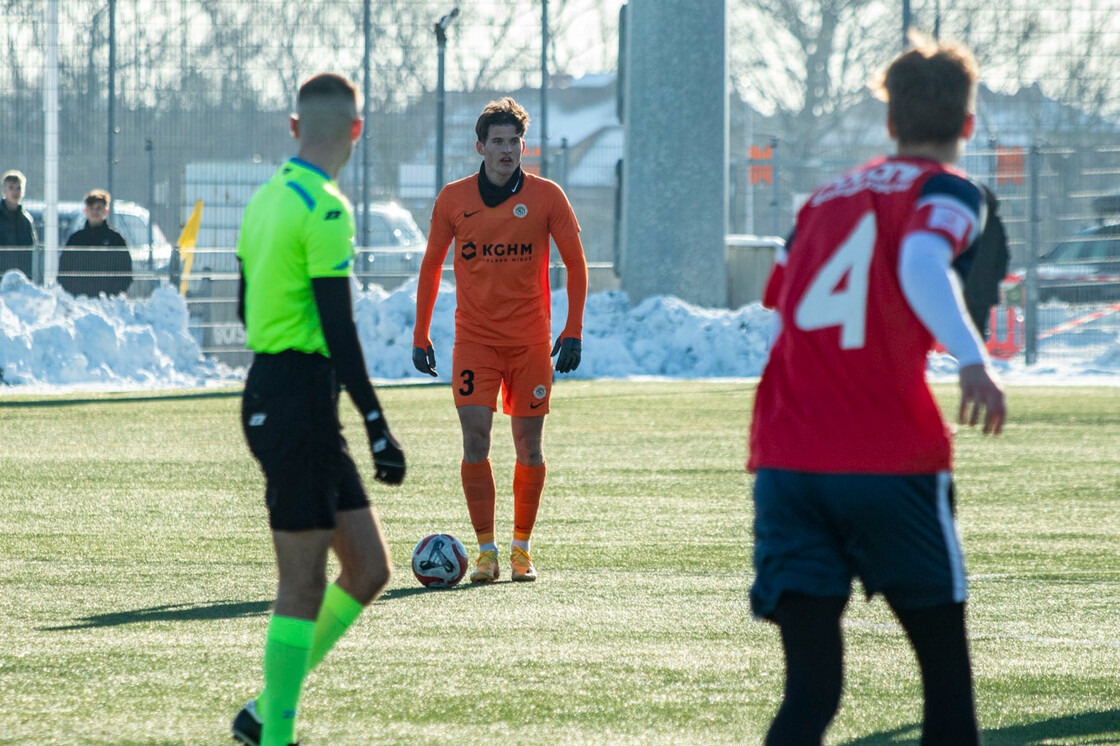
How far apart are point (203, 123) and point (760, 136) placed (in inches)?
964

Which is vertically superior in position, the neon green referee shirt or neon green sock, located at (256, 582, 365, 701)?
the neon green referee shirt

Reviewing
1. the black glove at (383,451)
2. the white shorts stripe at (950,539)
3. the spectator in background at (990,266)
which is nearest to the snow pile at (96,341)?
the spectator in background at (990,266)

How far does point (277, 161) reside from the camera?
20703 mm

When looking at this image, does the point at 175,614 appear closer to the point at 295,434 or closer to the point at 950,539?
the point at 295,434

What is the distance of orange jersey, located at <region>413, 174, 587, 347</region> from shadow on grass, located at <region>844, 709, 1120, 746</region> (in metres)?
3.16

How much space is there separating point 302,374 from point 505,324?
3.25 meters

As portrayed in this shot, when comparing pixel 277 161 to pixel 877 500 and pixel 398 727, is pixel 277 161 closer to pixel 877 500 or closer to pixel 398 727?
pixel 398 727

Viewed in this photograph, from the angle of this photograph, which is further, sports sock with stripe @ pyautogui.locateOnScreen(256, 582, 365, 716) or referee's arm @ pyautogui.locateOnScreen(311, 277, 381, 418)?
sports sock with stripe @ pyautogui.locateOnScreen(256, 582, 365, 716)

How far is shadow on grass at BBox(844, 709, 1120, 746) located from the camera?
4.30 m

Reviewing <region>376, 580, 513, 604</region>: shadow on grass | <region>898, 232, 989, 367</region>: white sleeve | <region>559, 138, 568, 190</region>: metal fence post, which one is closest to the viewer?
<region>898, 232, 989, 367</region>: white sleeve

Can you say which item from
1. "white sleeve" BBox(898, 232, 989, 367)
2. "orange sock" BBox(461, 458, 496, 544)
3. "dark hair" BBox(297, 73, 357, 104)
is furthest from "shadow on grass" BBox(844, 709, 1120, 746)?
"orange sock" BBox(461, 458, 496, 544)

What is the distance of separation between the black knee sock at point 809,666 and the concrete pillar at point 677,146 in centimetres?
1899

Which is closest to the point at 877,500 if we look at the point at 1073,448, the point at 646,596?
the point at 646,596

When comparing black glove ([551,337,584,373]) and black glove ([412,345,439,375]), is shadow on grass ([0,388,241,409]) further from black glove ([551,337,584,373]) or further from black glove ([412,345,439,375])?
black glove ([551,337,584,373])
